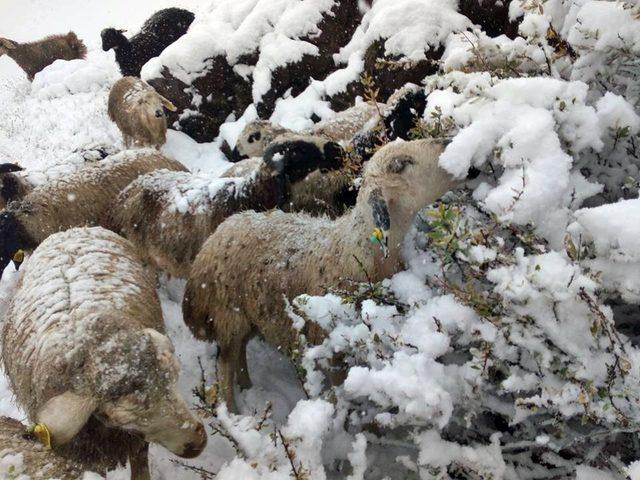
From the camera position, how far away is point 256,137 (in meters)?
5.99

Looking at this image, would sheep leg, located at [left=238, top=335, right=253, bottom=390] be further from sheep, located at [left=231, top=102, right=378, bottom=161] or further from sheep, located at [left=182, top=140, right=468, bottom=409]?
sheep, located at [left=231, top=102, right=378, bottom=161]

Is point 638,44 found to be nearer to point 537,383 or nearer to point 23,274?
point 537,383

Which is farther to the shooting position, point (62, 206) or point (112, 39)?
point (112, 39)

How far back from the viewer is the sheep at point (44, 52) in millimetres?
13500

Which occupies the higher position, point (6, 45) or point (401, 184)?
point (6, 45)

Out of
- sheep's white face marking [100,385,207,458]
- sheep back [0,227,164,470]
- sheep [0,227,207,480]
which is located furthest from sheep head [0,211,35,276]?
sheep's white face marking [100,385,207,458]

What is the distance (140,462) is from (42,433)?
3.28ft

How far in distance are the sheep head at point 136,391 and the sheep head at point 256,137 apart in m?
3.59

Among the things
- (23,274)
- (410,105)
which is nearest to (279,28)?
(410,105)

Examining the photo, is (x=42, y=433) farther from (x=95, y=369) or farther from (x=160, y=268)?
(x=160, y=268)

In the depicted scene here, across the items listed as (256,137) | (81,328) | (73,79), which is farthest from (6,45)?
(81,328)

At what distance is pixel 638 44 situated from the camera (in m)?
1.99

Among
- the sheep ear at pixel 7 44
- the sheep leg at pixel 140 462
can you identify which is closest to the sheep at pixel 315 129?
the sheep leg at pixel 140 462

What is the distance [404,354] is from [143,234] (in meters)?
3.50
